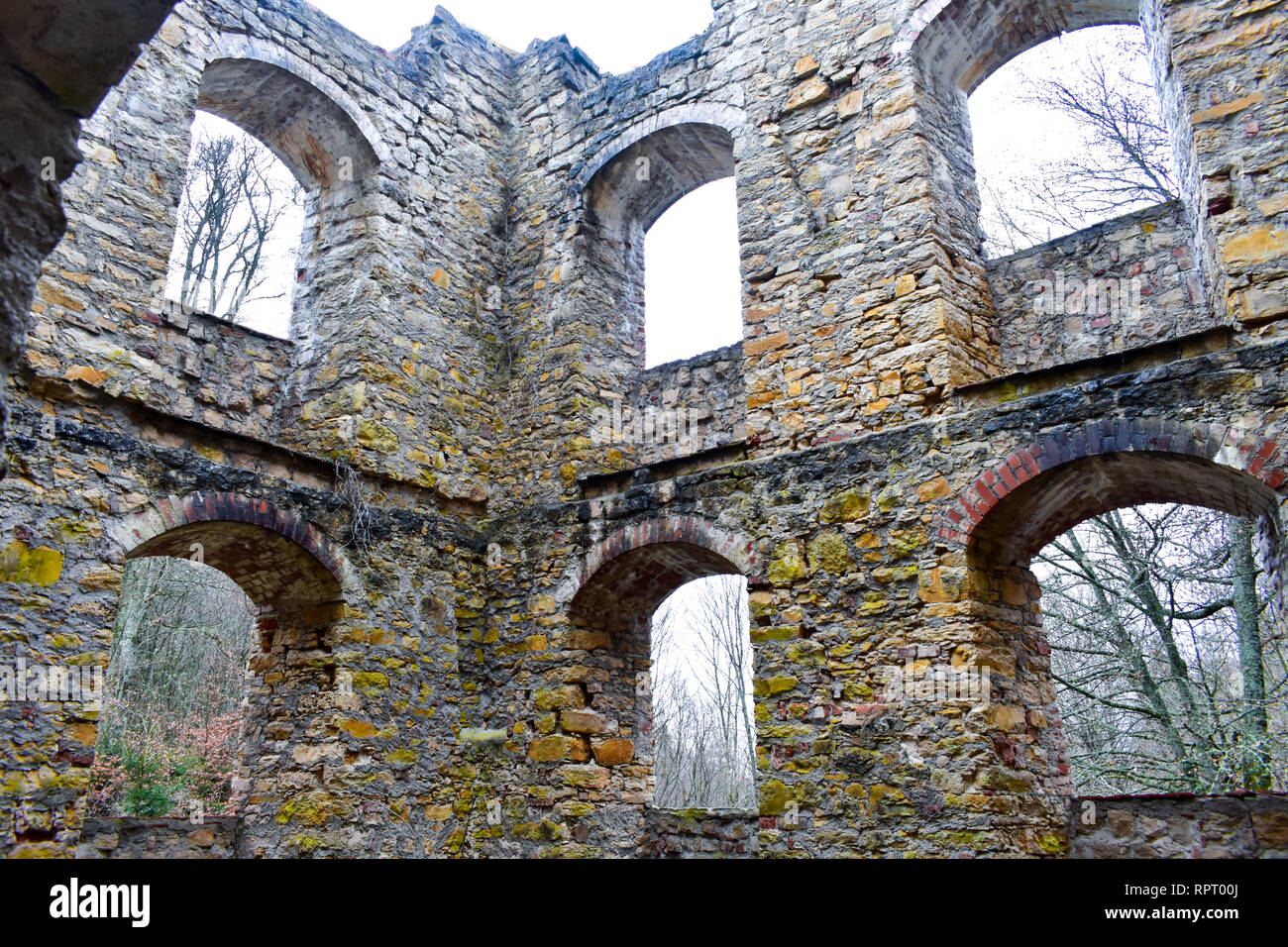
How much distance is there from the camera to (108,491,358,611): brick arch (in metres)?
5.67

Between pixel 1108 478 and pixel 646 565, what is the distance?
323 cm

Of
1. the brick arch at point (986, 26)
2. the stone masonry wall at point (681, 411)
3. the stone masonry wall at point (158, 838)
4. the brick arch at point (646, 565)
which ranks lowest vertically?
the stone masonry wall at point (158, 838)

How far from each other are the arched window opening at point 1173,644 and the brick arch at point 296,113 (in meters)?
6.95

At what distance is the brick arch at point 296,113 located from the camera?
7145 millimetres

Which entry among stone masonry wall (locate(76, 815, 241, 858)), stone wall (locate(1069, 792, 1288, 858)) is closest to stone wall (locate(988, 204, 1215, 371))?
stone wall (locate(1069, 792, 1288, 858))

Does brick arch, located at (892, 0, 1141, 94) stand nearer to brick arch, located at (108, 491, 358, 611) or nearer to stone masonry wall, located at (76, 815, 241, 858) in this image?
brick arch, located at (108, 491, 358, 611)

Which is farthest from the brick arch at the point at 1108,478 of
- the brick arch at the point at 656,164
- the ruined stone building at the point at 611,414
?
the brick arch at the point at 656,164

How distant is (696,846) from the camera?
20.8ft

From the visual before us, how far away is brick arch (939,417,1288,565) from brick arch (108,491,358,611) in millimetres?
4190

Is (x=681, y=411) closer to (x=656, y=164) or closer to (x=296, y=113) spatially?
(x=656, y=164)

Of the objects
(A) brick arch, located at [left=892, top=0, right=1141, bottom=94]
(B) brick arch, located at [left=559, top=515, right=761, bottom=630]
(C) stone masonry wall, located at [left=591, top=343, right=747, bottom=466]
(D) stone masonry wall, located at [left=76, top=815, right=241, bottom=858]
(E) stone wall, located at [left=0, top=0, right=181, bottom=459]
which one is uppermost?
(A) brick arch, located at [left=892, top=0, right=1141, bottom=94]

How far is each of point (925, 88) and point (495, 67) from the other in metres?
4.59

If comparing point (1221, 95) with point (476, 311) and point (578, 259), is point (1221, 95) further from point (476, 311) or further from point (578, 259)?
point (476, 311)

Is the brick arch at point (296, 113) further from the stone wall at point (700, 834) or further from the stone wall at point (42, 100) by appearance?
the stone wall at point (42, 100)
